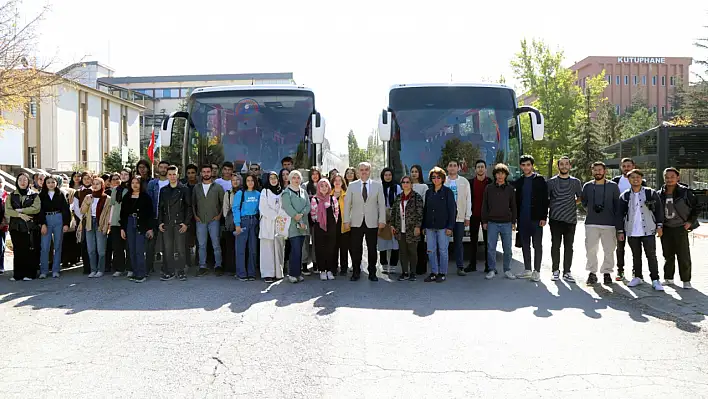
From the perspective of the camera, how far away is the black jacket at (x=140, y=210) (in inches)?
391

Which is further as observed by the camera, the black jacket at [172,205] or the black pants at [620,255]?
the black jacket at [172,205]

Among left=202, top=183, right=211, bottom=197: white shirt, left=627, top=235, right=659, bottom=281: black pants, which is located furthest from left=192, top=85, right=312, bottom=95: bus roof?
left=627, top=235, right=659, bottom=281: black pants

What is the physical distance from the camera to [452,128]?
38.0ft

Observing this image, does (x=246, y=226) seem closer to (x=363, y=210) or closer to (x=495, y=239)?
(x=363, y=210)

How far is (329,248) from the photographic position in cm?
1009

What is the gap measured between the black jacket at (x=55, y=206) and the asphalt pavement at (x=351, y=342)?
1823 millimetres

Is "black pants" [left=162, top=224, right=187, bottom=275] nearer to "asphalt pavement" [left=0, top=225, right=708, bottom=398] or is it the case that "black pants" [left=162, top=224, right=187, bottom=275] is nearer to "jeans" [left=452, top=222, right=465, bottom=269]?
"asphalt pavement" [left=0, top=225, right=708, bottom=398]

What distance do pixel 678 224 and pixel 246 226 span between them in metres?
6.63

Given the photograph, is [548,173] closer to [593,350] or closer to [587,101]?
[587,101]

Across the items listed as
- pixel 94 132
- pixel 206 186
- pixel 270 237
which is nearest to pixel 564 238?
pixel 270 237

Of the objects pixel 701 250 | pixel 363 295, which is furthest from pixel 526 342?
pixel 701 250

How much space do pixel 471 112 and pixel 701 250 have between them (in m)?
6.42

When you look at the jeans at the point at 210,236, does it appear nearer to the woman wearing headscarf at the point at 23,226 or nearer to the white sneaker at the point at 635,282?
the woman wearing headscarf at the point at 23,226

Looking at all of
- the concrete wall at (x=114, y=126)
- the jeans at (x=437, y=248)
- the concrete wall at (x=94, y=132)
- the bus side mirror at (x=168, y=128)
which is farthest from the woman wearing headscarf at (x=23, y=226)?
the concrete wall at (x=114, y=126)
